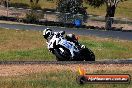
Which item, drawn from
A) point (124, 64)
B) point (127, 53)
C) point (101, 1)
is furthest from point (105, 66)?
point (101, 1)

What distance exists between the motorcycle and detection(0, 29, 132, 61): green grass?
4.48 meters

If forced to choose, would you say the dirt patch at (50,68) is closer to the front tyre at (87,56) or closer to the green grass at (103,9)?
the front tyre at (87,56)

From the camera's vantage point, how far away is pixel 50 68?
17.3 m

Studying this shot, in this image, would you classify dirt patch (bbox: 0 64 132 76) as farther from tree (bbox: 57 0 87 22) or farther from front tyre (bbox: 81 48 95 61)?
tree (bbox: 57 0 87 22)

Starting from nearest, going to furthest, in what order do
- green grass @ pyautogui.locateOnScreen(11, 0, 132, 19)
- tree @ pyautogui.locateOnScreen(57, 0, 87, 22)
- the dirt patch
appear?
the dirt patch, tree @ pyautogui.locateOnScreen(57, 0, 87, 22), green grass @ pyautogui.locateOnScreen(11, 0, 132, 19)

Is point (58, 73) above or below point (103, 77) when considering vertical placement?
below

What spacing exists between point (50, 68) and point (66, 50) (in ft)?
13.0

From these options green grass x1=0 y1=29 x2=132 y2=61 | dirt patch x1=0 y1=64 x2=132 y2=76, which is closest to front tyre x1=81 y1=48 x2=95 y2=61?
dirt patch x1=0 y1=64 x2=132 y2=76

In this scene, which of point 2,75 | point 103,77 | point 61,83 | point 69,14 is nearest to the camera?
point 103,77

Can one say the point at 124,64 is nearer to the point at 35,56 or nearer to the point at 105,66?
the point at 105,66

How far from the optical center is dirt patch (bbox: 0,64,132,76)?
16.4m

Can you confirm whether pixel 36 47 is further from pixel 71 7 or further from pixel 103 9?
pixel 103 9

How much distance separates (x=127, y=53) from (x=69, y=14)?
22.7 m

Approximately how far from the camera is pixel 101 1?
57.1 meters
